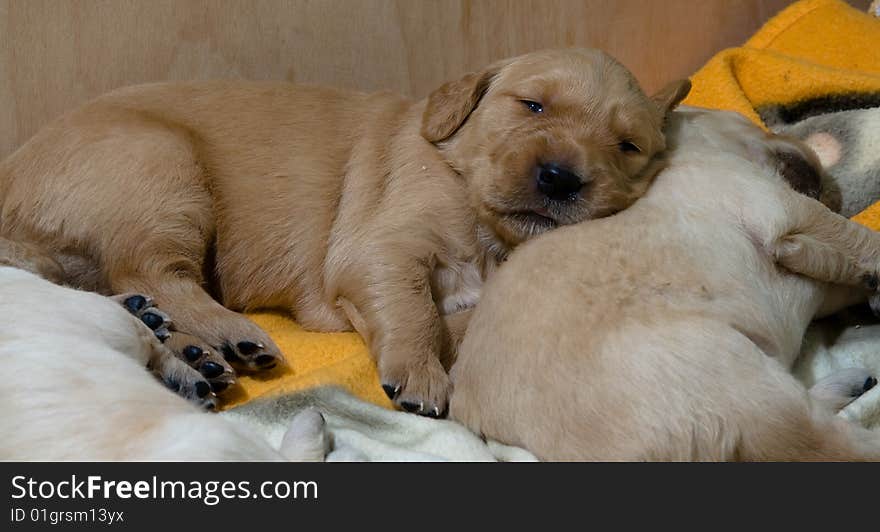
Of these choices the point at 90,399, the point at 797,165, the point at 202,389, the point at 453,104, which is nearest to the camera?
the point at 90,399

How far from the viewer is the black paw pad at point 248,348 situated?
2.76m

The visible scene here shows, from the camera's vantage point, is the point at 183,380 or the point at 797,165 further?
the point at 797,165

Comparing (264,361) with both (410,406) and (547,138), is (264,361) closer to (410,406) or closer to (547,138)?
(410,406)

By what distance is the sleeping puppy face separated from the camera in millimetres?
2715

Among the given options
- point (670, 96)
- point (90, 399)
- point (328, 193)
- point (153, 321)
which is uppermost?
point (670, 96)

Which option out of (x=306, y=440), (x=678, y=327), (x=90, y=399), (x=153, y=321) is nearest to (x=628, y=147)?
(x=678, y=327)

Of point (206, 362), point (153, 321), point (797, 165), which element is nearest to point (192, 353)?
point (206, 362)

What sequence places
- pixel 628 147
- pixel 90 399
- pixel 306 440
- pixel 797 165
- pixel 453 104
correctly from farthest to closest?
pixel 797 165, pixel 453 104, pixel 628 147, pixel 306 440, pixel 90 399

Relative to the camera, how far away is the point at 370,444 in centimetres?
230

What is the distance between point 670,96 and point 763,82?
1089mm

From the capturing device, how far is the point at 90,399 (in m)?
1.93

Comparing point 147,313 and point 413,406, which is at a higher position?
point 147,313

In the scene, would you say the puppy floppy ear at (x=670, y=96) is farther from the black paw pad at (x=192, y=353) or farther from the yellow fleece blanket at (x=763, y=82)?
the black paw pad at (x=192, y=353)

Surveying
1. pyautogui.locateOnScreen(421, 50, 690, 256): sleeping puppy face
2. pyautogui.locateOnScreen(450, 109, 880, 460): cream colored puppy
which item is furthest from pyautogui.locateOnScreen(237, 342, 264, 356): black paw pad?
pyautogui.locateOnScreen(421, 50, 690, 256): sleeping puppy face
